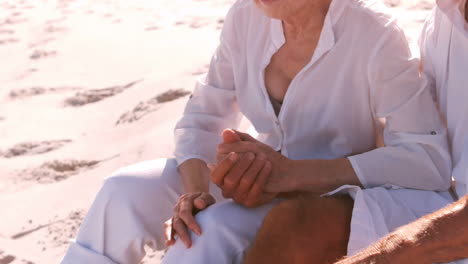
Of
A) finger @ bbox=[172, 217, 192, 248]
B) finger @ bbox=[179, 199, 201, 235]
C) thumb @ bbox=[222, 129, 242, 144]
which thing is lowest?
finger @ bbox=[172, 217, 192, 248]

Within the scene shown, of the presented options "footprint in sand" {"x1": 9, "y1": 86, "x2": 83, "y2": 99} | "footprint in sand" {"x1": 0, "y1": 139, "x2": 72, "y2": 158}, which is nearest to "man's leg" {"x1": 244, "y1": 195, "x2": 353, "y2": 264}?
"footprint in sand" {"x1": 0, "y1": 139, "x2": 72, "y2": 158}

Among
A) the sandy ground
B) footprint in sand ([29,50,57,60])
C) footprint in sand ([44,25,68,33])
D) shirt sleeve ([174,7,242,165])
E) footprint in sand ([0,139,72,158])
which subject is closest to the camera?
shirt sleeve ([174,7,242,165])

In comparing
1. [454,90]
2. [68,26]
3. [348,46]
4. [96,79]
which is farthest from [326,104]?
[68,26]

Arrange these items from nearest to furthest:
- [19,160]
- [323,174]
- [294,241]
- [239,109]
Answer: [294,241] → [323,174] → [239,109] → [19,160]

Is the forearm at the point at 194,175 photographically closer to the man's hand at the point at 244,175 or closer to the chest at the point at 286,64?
the man's hand at the point at 244,175

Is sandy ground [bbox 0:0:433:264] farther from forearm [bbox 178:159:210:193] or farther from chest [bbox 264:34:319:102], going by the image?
chest [bbox 264:34:319:102]

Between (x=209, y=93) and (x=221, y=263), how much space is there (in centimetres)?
78

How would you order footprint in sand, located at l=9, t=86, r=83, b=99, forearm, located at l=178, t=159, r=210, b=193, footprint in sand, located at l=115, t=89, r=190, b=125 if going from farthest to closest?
footprint in sand, located at l=9, t=86, r=83, b=99
footprint in sand, located at l=115, t=89, r=190, b=125
forearm, located at l=178, t=159, r=210, b=193

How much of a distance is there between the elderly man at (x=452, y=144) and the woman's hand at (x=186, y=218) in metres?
0.53

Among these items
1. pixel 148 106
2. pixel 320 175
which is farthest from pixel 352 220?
pixel 148 106

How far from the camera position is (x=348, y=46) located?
247 centimetres

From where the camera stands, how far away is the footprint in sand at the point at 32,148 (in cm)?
418

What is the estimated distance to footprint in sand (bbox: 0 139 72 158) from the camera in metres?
4.18

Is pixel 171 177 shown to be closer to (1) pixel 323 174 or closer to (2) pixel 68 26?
(1) pixel 323 174
